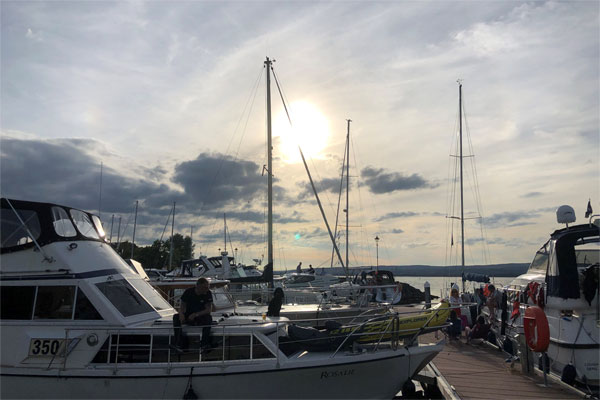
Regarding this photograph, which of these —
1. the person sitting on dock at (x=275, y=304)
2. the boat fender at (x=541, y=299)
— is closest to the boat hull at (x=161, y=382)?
the person sitting on dock at (x=275, y=304)

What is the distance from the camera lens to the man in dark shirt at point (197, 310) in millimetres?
8158

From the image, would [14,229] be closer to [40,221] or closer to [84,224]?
[40,221]

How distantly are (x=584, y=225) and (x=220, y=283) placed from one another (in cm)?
1033

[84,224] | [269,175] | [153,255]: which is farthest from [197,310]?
[153,255]

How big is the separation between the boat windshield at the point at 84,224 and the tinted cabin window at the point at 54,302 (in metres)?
1.44

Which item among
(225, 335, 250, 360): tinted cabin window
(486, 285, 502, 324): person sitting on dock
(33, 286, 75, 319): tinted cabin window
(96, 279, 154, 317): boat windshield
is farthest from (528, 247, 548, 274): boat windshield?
(33, 286, 75, 319): tinted cabin window

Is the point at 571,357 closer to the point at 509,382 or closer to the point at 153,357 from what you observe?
the point at 509,382

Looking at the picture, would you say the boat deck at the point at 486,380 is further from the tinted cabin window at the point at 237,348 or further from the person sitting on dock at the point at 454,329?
the tinted cabin window at the point at 237,348

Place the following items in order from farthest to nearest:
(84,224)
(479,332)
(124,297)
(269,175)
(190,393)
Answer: (269,175) → (479,332) → (84,224) → (124,297) → (190,393)

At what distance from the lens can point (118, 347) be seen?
7949mm

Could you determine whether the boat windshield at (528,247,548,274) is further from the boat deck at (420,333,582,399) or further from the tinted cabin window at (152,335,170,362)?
the tinted cabin window at (152,335,170,362)

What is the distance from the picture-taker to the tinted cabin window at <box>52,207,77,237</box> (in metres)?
8.87

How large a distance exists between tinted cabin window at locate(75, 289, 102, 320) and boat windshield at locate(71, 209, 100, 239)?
1.64 meters

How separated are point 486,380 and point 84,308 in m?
8.61
